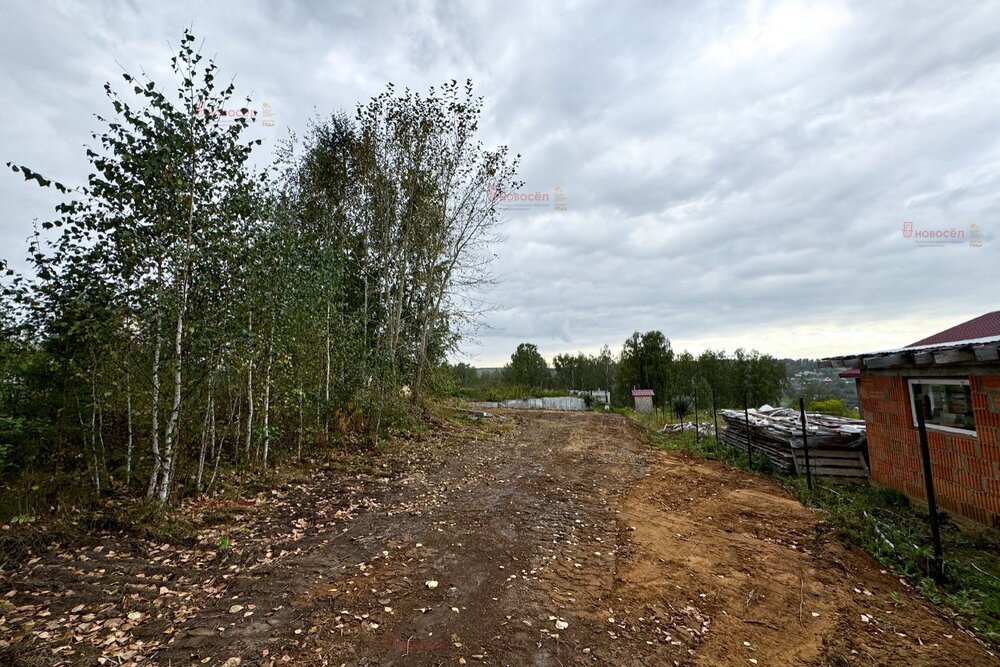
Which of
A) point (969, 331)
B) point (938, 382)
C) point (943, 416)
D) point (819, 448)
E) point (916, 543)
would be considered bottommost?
point (916, 543)

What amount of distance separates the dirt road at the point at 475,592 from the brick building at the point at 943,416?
1864mm

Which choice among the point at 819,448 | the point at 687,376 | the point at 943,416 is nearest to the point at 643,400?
the point at 687,376

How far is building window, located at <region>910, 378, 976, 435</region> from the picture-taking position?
5.41 m

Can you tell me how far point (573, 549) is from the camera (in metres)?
4.64

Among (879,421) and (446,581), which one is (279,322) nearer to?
(446,581)

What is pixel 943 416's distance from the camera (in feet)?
19.2

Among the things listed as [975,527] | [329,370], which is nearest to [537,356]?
[329,370]

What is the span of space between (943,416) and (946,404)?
18cm

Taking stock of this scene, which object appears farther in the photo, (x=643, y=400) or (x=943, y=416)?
(x=643, y=400)

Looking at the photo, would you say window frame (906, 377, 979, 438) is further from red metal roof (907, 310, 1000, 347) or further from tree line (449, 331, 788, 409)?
tree line (449, 331, 788, 409)

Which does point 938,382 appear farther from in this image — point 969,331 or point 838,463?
point 969,331

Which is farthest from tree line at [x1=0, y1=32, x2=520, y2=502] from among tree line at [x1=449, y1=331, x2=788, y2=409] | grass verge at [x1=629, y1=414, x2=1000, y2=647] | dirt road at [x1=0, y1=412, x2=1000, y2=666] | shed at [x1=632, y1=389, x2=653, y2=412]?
shed at [x1=632, y1=389, x2=653, y2=412]

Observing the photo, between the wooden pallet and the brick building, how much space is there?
1.22 ft

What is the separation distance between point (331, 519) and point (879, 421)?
875 centimetres
